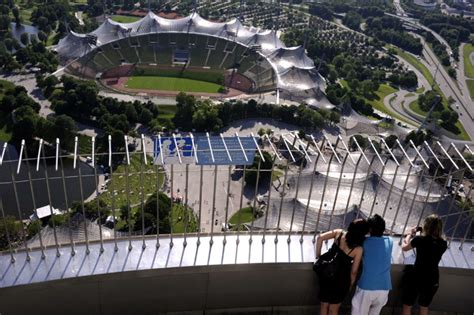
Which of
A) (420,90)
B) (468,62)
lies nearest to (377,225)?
(420,90)

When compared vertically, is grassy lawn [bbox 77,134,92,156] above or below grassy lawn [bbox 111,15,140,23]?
above

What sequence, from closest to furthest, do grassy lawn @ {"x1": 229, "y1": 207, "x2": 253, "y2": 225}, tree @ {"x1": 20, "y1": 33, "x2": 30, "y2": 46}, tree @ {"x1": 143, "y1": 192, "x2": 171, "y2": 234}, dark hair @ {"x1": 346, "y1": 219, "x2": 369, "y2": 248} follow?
1. dark hair @ {"x1": 346, "y1": 219, "x2": 369, "y2": 248}
2. tree @ {"x1": 143, "y1": 192, "x2": 171, "y2": 234}
3. grassy lawn @ {"x1": 229, "y1": 207, "x2": 253, "y2": 225}
4. tree @ {"x1": 20, "y1": 33, "x2": 30, "y2": 46}

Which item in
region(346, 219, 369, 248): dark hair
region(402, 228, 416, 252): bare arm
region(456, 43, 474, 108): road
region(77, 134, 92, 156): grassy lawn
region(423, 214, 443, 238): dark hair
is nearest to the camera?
region(346, 219, 369, 248): dark hair

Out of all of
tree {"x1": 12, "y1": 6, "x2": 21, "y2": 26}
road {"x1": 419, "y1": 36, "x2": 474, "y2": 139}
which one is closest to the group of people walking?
road {"x1": 419, "y1": 36, "x2": 474, "y2": 139}

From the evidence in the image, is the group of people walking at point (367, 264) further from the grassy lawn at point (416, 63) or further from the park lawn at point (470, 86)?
the grassy lawn at point (416, 63)

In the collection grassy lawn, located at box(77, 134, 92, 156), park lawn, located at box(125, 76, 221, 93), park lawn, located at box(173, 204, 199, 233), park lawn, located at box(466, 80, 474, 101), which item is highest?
park lawn, located at box(173, 204, 199, 233)

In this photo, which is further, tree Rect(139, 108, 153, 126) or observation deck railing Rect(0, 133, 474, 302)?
tree Rect(139, 108, 153, 126)

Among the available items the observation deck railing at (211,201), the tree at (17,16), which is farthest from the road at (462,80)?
the tree at (17,16)

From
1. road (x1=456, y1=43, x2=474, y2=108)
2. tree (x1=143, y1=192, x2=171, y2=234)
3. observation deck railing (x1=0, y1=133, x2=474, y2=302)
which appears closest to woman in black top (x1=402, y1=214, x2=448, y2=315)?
observation deck railing (x1=0, y1=133, x2=474, y2=302)

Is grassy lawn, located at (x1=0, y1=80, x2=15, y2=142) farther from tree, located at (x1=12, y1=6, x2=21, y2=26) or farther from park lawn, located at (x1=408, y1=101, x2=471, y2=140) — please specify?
park lawn, located at (x1=408, y1=101, x2=471, y2=140)
